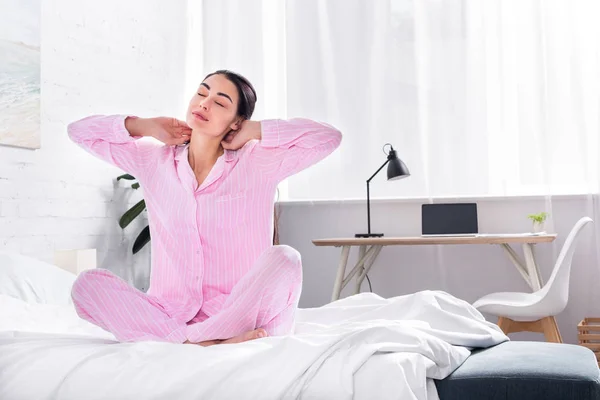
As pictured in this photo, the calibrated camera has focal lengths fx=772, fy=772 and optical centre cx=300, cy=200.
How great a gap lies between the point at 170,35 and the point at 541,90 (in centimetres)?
209

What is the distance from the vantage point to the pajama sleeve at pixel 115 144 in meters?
2.06

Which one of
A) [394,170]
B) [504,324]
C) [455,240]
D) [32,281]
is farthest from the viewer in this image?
[394,170]

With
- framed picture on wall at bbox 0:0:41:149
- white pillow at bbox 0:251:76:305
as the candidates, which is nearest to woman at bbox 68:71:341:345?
white pillow at bbox 0:251:76:305

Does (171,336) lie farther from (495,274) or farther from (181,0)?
(181,0)

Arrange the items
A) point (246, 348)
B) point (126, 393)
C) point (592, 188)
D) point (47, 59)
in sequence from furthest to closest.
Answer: point (592, 188) < point (47, 59) < point (246, 348) < point (126, 393)

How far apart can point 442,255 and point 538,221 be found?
0.60 meters

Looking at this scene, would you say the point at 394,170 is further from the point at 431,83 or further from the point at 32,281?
the point at 32,281

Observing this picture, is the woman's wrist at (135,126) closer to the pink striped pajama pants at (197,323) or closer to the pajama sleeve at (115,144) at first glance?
the pajama sleeve at (115,144)

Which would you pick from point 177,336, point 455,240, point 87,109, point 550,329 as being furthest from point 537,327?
point 87,109

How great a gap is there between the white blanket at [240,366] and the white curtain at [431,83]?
2.54 meters

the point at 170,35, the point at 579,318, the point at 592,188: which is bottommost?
the point at 579,318

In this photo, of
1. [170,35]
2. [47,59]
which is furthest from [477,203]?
[47,59]

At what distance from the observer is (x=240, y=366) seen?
1396mm

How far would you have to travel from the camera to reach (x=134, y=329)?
5.89 ft
